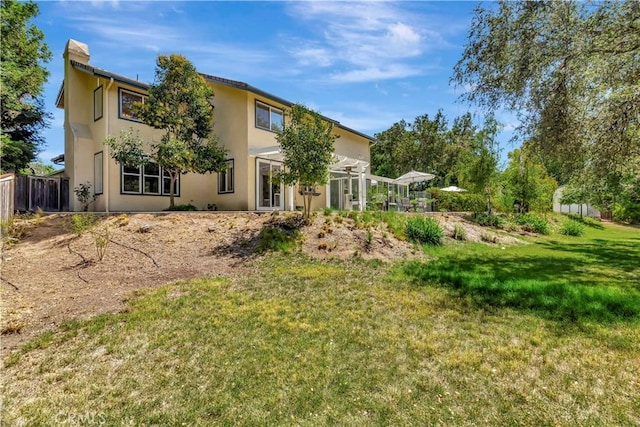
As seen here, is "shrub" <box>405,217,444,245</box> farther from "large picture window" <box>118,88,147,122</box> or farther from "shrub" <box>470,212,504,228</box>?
"large picture window" <box>118,88,147,122</box>

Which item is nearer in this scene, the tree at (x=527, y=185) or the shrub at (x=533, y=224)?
the shrub at (x=533, y=224)

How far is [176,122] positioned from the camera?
13.2 meters

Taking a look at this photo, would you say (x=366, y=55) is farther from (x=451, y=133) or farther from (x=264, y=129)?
(x=451, y=133)

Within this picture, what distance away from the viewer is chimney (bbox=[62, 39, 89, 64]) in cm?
1505

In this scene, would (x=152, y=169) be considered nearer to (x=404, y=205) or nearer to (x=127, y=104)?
(x=127, y=104)

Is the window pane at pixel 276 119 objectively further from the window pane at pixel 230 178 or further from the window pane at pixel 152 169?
the window pane at pixel 152 169

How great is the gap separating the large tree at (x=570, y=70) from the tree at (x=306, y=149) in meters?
5.06

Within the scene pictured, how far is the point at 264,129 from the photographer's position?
1606 centimetres

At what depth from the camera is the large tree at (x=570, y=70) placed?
780 centimetres

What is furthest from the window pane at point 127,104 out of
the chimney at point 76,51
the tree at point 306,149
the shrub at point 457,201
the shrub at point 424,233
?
the shrub at point 457,201

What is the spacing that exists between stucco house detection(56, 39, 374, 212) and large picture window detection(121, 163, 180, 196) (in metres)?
0.04

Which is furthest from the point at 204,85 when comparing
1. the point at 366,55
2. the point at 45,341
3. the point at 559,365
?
the point at 559,365

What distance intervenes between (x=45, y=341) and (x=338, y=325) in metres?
3.95

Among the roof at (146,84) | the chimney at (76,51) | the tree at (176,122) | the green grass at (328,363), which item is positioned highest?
the chimney at (76,51)
